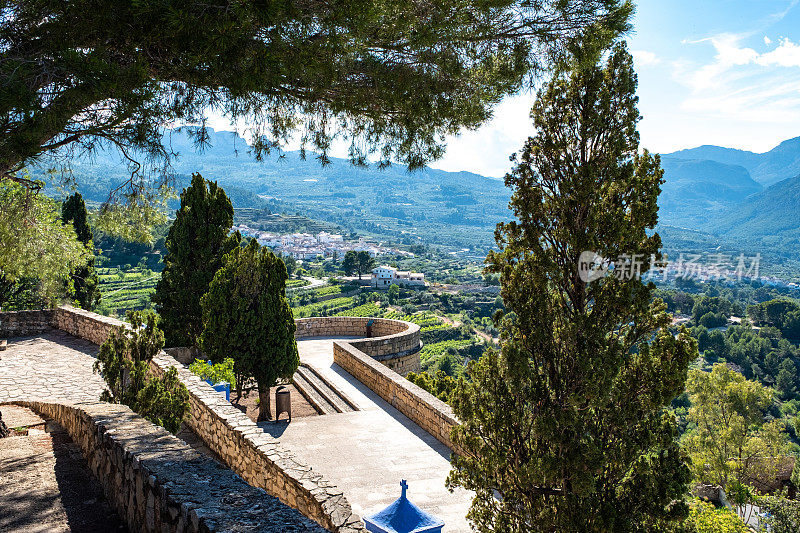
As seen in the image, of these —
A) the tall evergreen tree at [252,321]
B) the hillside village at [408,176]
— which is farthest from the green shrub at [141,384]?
the tall evergreen tree at [252,321]

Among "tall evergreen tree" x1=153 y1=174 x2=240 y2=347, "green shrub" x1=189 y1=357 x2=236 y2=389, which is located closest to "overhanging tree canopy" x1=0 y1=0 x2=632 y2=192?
"green shrub" x1=189 y1=357 x2=236 y2=389

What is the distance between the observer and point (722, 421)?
28.9 metres

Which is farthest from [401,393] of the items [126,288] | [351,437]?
[126,288]

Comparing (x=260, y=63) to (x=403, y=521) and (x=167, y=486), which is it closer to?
(x=167, y=486)

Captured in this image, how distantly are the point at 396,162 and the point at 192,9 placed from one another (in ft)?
9.25

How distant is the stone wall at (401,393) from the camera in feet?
27.2

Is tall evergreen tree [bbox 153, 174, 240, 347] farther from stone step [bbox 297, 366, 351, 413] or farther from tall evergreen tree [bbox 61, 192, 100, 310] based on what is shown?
tall evergreen tree [bbox 61, 192, 100, 310]

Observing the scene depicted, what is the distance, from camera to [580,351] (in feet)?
13.0

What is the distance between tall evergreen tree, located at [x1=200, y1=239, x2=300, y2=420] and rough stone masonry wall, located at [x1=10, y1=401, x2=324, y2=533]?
4226mm

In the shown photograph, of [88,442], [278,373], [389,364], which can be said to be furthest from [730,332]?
[88,442]

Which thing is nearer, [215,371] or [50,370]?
[215,371]

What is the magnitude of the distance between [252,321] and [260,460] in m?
4.48

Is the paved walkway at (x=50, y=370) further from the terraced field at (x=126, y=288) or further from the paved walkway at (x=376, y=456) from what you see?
the terraced field at (x=126, y=288)

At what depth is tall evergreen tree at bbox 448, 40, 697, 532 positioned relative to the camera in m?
3.86
